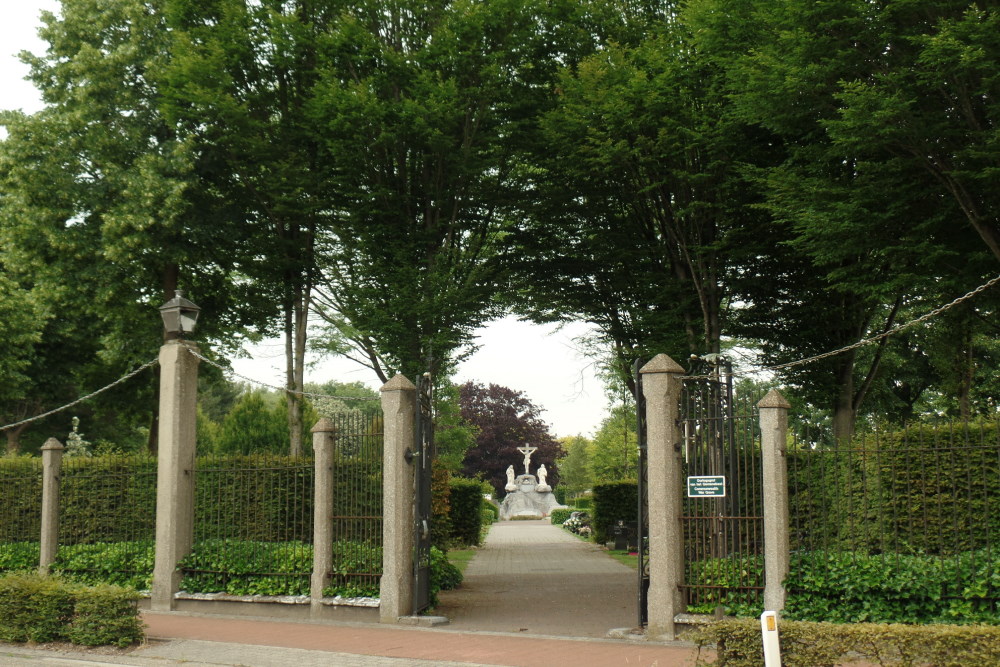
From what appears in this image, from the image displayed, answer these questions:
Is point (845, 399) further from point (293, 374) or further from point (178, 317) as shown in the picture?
point (178, 317)

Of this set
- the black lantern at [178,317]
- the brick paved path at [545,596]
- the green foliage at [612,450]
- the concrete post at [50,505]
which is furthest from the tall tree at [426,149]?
the green foliage at [612,450]

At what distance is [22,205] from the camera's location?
23438 mm

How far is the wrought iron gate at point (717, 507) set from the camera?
11031mm

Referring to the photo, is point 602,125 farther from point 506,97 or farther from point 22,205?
point 22,205

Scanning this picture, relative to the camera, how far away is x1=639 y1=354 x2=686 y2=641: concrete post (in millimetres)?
11297

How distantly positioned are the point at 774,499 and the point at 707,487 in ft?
2.59

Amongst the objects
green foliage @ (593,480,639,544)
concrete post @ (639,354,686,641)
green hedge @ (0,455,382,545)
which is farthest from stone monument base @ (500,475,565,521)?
concrete post @ (639,354,686,641)

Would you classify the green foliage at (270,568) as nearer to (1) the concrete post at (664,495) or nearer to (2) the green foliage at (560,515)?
(1) the concrete post at (664,495)

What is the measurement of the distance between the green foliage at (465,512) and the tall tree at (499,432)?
128ft

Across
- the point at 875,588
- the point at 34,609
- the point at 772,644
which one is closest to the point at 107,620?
the point at 34,609

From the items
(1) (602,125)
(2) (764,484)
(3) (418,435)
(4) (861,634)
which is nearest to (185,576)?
(3) (418,435)

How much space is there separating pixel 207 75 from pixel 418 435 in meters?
11.7

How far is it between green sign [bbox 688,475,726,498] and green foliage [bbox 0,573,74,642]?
7.58 meters

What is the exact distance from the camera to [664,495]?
454 inches
